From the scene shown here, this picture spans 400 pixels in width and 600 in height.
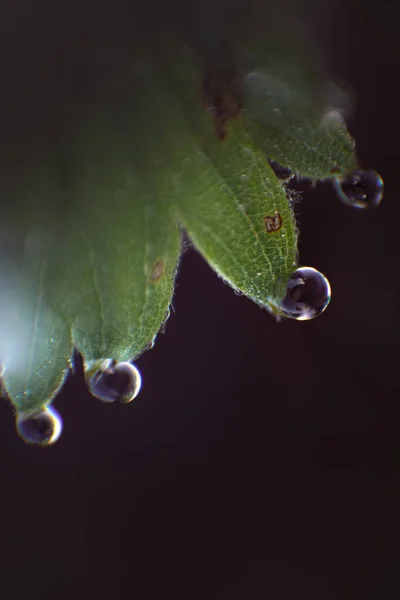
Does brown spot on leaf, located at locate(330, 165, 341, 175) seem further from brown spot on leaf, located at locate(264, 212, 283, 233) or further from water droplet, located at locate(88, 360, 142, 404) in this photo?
water droplet, located at locate(88, 360, 142, 404)

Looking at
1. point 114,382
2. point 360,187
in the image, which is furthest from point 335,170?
point 114,382

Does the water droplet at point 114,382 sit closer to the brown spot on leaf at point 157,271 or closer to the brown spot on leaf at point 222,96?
the brown spot on leaf at point 157,271

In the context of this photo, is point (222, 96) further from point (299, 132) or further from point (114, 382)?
point (114, 382)

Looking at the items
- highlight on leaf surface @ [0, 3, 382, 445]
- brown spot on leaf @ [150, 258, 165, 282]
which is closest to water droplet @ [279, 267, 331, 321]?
highlight on leaf surface @ [0, 3, 382, 445]

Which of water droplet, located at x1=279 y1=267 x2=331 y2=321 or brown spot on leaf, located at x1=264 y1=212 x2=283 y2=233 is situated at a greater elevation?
brown spot on leaf, located at x1=264 y1=212 x2=283 y2=233

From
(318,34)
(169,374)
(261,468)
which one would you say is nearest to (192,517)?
(261,468)

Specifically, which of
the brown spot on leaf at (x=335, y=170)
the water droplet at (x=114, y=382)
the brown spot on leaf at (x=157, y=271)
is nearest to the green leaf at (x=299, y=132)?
the brown spot on leaf at (x=335, y=170)

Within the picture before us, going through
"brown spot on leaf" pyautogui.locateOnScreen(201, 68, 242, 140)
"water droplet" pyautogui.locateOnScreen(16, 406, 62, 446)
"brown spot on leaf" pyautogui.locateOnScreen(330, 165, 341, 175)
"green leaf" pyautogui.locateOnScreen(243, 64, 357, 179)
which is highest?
"brown spot on leaf" pyautogui.locateOnScreen(201, 68, 242, 140)
